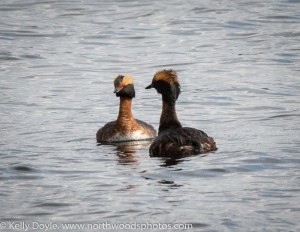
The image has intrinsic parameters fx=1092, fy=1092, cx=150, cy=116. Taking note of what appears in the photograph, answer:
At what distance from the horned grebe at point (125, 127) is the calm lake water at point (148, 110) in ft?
0.78

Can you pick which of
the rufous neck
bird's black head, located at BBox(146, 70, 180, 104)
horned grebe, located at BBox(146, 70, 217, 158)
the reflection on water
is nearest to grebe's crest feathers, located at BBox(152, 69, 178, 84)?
bird's black head, located at BBox(146, 70, 180, 104)

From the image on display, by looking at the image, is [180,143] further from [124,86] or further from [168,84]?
[124,86]

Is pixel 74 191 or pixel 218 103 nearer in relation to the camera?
pixel 74 191

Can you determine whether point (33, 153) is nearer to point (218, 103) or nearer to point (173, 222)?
point (173, 222)

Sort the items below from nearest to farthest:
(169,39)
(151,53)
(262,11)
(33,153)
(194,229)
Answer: (194,229) → (33,153) → (151,53) → (169,39) → (262,11)

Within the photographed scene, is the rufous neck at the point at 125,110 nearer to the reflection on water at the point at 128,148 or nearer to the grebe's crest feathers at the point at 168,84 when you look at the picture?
the reflection on water at the point at 128,148

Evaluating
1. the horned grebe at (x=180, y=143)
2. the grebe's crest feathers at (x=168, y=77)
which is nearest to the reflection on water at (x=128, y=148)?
the horned grebe at (x=180, y=143)

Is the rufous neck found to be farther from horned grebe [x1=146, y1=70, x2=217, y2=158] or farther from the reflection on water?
horned grebe [x1=146, y1=70, x2=217, y2=158]

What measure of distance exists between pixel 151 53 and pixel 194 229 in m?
19.0

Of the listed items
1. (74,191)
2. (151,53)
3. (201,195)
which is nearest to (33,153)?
(74,191)

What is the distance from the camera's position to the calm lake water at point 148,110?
1398 cm

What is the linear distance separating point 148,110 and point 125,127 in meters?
3.46

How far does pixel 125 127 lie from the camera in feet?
62.7

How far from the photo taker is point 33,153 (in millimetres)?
17688
